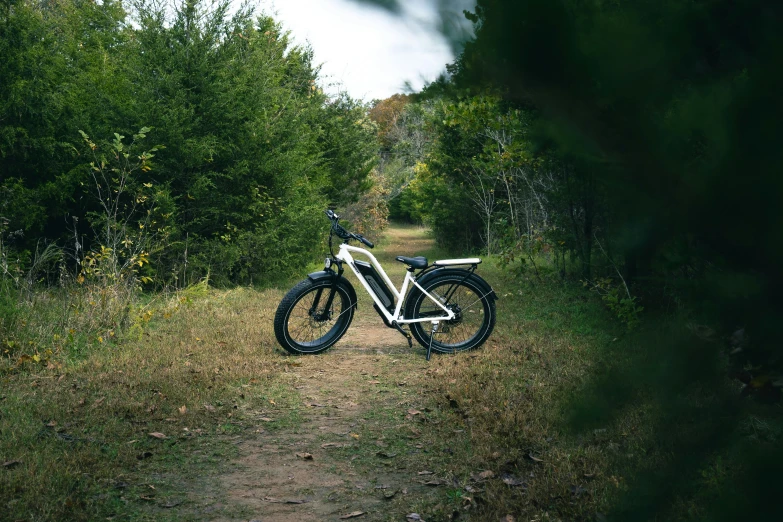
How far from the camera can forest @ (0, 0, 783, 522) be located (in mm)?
733

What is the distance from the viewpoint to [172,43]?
398 inches

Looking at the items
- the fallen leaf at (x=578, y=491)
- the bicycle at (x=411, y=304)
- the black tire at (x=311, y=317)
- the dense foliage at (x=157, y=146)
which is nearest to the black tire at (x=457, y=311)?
the bicycle at (x=411, y=304)

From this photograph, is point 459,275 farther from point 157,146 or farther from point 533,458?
point 157,146

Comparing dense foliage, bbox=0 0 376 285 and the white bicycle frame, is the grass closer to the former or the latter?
the white bicycle frame

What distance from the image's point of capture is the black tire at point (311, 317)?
642 cm

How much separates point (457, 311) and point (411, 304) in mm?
484

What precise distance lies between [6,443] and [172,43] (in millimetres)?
7795

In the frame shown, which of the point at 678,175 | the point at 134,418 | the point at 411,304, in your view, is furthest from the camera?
the point at 411,304

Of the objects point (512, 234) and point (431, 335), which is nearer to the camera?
point (431, 335)

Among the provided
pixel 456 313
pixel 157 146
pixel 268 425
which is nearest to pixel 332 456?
pixel 268 425

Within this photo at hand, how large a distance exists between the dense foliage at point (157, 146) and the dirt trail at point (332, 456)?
400 cm

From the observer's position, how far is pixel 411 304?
668cm

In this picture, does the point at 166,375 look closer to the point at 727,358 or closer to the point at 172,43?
the point at 727,358

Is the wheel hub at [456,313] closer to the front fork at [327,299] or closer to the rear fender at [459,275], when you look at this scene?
the rear fender at [459,275]
